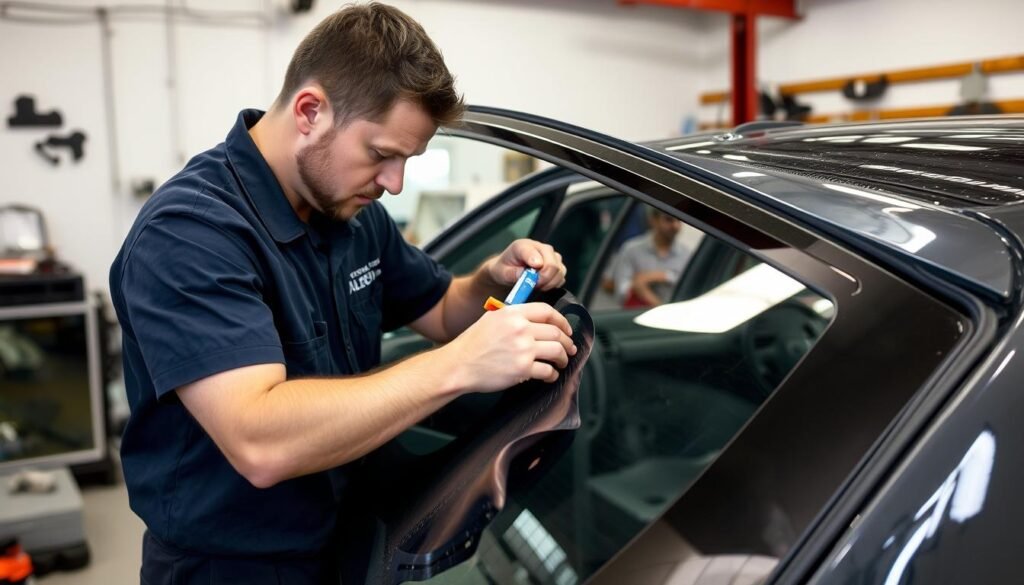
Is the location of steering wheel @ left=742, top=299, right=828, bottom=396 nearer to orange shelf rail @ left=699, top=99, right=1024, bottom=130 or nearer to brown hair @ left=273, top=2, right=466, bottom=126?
brown hair @ left=273, top=2, right=466, bottom=126

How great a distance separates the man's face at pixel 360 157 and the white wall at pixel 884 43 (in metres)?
4.55

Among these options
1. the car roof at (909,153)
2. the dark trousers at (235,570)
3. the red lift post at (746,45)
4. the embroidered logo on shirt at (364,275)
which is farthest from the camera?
the red lift post at (746,45)

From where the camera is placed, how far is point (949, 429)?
26.8 inches

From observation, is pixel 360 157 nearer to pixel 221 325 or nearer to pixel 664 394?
pixel 221 325

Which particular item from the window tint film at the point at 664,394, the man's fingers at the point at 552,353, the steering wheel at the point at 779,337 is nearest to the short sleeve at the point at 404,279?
the window tint film at the point at 664,394

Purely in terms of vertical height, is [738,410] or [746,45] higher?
[746,45]

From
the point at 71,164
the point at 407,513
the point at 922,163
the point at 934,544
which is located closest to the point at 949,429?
the point at 934,544

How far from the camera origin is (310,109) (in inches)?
45.9

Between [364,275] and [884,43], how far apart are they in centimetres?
498

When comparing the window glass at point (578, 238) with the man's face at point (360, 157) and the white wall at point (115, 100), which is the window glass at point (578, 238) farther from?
the white wall at point (115, 100)

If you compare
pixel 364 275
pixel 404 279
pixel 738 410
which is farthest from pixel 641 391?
pixel 364 275

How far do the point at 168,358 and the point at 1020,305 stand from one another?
0.85 metres

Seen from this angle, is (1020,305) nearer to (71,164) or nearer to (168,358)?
(168,358)

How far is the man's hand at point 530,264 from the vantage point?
1258 millimetres
